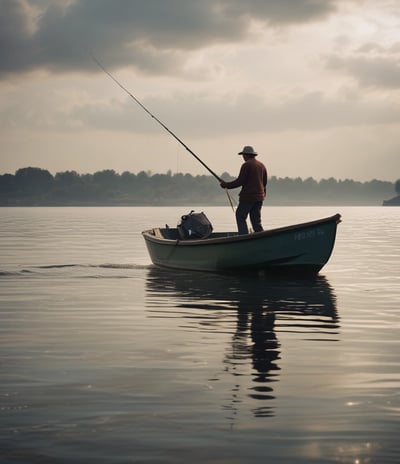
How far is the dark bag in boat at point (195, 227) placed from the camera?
72.2 ft

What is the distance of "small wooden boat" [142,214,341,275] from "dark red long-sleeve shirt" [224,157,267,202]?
113 centimetres

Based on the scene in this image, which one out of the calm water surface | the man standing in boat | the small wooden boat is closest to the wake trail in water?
the small wooden boat

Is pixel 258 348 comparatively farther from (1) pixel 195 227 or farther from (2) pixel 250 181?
(1) pixel 195 227

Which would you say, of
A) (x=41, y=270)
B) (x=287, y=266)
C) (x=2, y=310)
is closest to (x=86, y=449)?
(x=2, y=310)

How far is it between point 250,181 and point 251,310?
5.79 m

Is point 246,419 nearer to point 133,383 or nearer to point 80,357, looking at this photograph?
point 133,383

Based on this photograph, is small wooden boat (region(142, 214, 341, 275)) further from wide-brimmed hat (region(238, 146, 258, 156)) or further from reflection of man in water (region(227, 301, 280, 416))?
reflection of man in water (region(227, 301, 280, 416))

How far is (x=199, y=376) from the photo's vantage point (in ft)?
26.0

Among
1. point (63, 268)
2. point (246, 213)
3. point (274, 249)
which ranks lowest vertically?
point (63, 268)

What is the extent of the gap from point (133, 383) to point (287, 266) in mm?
11623

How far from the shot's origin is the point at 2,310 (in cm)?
1358

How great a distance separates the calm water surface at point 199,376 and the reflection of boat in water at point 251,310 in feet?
0.10

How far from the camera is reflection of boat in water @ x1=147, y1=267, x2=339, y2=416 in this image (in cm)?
851

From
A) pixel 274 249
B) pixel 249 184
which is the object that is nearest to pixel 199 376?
pixel 274 249
